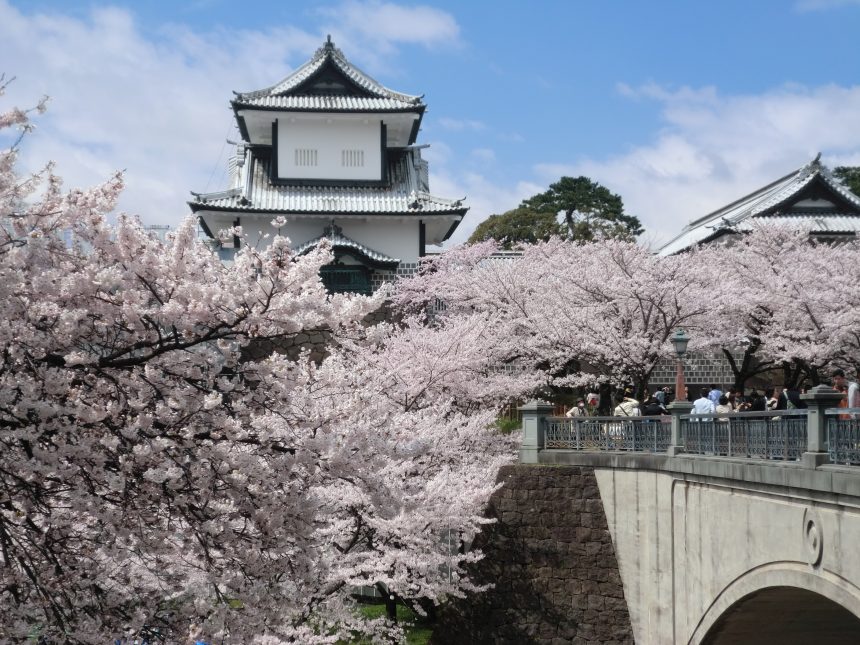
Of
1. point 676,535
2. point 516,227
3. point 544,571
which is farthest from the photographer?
point 516,227

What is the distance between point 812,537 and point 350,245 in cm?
1883

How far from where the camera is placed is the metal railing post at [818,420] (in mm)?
10523

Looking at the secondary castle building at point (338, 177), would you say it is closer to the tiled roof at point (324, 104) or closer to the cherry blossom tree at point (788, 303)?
the tiled roof at point (324, 104)

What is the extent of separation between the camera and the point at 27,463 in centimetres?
657

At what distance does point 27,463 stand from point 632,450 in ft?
44.9

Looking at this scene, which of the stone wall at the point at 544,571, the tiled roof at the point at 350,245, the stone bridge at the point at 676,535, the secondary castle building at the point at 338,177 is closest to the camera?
the stone bridge at the point at 676,535

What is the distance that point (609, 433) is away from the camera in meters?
19.6

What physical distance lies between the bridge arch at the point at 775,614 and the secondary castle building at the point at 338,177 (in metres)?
15.9

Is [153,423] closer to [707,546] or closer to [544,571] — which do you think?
[707,546]

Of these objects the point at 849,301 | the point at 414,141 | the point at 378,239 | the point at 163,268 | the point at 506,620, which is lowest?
the point at 506,620

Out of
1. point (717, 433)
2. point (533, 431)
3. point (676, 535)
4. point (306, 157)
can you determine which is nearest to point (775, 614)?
point (676, 535)

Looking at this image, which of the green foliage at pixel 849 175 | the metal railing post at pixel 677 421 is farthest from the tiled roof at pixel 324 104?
the green foliage at pixel 849 175

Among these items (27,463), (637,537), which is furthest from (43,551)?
(637,537)

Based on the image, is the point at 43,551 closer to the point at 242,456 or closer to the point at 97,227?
the point at 242,456
